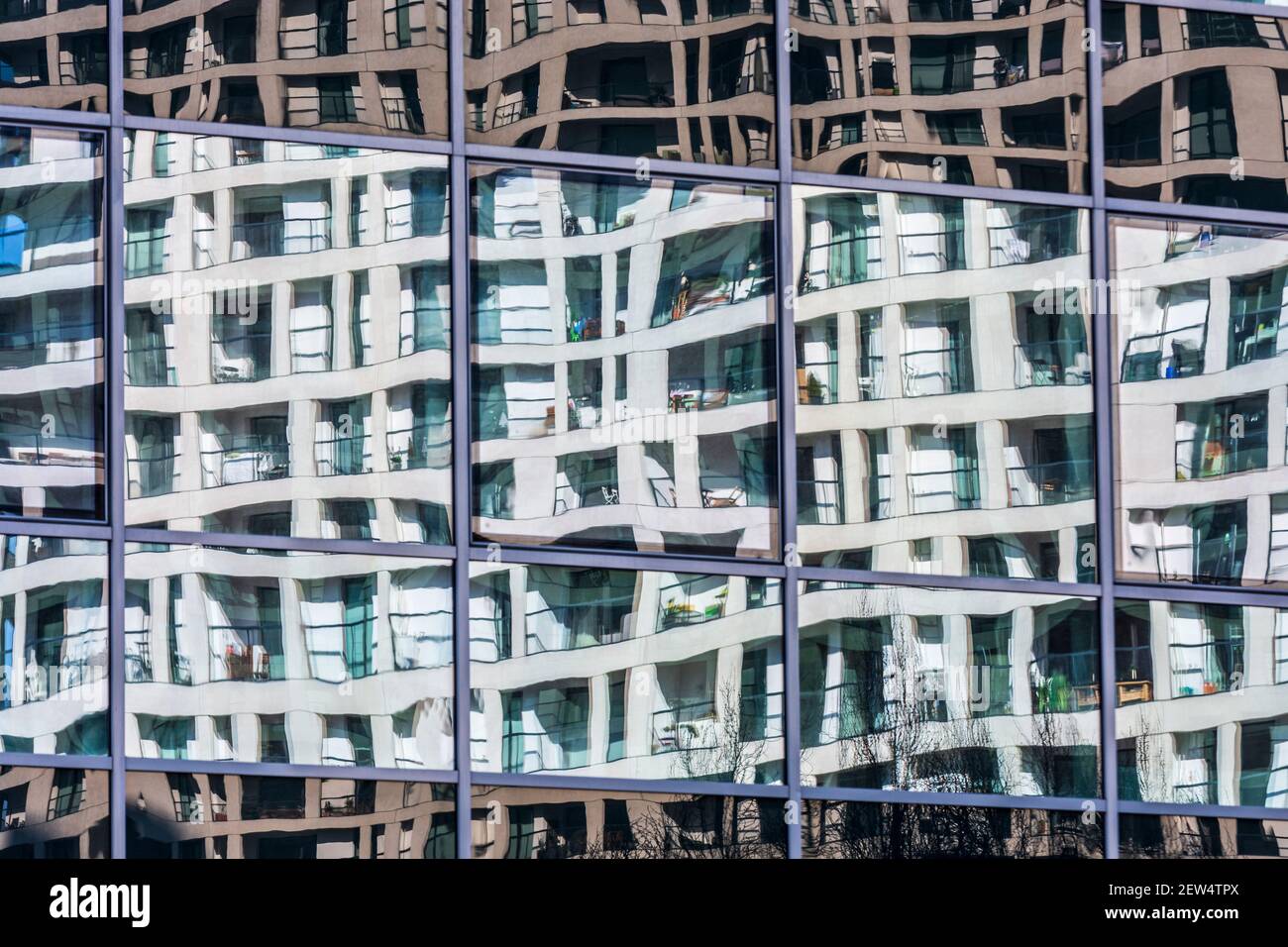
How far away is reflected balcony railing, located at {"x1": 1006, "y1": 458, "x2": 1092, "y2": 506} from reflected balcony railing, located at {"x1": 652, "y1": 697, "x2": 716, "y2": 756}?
7.16ft

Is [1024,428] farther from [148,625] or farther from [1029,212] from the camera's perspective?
[148,625]

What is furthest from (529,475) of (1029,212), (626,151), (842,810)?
(1029,212)

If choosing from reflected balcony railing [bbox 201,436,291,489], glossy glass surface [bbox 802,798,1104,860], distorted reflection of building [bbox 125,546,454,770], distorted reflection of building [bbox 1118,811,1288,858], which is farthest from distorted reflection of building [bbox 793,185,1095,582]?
reflected balcony railing [bbox 201,436,291,489]

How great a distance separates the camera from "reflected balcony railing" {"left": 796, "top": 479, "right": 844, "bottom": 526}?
30.5 feet

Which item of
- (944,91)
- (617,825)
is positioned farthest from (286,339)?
(944,91)

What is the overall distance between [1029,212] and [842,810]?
3.64 m

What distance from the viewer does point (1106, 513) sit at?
9.55m

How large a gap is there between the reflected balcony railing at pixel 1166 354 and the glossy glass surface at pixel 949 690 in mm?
1444

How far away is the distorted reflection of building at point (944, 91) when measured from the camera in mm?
9516

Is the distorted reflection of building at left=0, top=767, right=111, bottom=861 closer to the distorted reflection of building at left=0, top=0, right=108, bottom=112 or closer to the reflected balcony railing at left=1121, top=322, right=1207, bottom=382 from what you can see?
the distorted reflection of building at left=0, top=0, right=108, bottom=112

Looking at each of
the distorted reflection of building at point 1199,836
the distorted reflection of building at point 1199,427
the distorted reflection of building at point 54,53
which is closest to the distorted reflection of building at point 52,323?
the distorted reflection of building at point 54,53

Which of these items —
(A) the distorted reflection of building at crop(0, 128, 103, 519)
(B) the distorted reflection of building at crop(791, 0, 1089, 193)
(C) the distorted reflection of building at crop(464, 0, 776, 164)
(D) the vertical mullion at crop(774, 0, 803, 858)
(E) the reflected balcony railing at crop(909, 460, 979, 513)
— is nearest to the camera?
(A) the distorted reflection of building at crop(0, 128, 103, 519)
